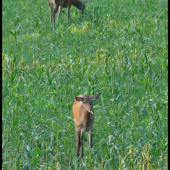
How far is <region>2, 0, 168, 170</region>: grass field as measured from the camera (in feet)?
22.2

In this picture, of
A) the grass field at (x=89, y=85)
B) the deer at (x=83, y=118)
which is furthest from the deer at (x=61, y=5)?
the deer at (x=83, y=118)

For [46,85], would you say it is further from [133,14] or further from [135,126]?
[133,14]

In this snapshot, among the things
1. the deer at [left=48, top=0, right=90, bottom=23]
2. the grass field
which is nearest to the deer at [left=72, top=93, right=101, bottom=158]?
the grass field

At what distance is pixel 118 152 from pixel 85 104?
0.82 meters

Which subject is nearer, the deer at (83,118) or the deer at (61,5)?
the deer at (83,118)

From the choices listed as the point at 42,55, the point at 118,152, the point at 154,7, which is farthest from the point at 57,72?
the point at 154,7

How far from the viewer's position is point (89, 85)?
892cm

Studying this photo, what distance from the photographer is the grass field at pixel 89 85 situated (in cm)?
676

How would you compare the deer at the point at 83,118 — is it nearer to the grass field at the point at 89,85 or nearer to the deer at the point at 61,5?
the grass field at the point at 89,85

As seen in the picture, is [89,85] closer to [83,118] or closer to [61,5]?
[83,118]

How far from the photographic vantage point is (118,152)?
6551 mm

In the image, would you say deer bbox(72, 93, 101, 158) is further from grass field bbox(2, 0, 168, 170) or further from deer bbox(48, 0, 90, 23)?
deer bbox(48, 0, 90, 23)

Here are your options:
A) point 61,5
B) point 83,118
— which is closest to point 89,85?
point 83,118

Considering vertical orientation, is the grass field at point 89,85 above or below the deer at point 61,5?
below
